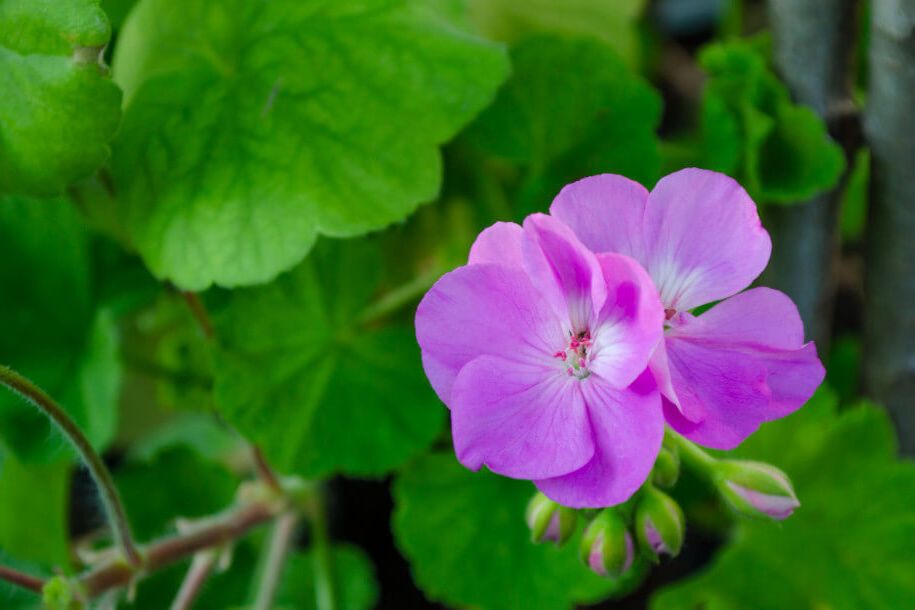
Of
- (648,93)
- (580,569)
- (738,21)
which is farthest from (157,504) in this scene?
(738,21)

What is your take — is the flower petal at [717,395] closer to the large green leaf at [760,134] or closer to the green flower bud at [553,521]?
the green flower bud at [553,521]

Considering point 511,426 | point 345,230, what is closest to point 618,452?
point 511,426

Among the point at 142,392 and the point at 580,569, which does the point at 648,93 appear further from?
the point at 142,392

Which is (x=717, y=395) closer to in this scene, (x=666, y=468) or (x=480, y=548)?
(x=666, y=468)

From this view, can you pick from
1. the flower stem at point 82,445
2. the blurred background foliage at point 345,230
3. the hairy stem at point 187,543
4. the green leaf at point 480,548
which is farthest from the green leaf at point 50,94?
the green leaf at point 480,548

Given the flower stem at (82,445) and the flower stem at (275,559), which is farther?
the flower stem at (275,559)
